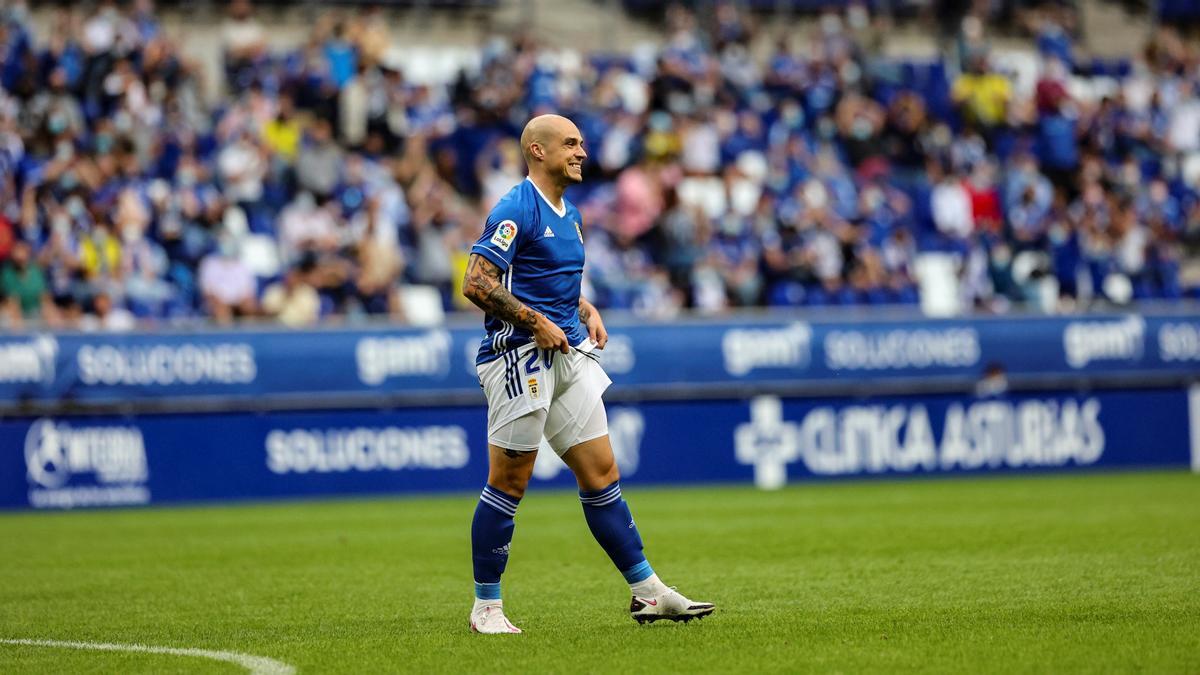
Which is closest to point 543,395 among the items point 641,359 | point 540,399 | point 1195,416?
point 540,399

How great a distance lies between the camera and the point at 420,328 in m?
19.7

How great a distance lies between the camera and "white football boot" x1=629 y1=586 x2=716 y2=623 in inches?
305

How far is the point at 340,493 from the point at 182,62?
6.65 m

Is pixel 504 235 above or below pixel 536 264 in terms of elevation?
above

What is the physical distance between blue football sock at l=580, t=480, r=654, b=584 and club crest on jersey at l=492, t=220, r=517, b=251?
1.24m

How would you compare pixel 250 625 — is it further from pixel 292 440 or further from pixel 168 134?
pixel 168 134

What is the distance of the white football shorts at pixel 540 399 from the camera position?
7.72 metres

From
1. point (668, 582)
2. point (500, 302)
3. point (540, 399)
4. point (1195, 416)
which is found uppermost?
point (500, 302)

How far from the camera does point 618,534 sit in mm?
7824

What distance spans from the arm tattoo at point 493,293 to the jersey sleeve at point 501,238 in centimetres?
3

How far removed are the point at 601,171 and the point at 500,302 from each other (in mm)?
16273

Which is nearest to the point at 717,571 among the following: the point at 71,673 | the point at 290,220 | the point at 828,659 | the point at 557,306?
the point at 557,306

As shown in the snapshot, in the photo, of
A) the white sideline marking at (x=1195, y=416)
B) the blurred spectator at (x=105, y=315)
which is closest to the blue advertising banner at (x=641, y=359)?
the white sideline marking at (x=1195, y=416)

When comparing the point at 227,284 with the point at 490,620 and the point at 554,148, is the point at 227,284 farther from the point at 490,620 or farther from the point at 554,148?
the point at 490,620
